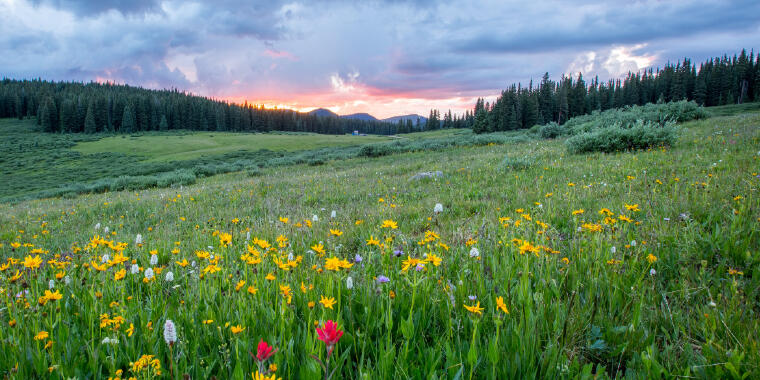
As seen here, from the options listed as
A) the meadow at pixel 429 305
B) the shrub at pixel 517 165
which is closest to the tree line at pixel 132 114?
the shrub at pixel 517 165

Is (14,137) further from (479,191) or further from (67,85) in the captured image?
(479,191)

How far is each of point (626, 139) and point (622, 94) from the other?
356 feet

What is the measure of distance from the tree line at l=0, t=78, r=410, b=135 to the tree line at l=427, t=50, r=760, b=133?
90.2 meters

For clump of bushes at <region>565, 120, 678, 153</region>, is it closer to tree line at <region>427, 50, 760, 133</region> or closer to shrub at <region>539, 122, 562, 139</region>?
shrub at <region>539, 122, 562, 139</region>

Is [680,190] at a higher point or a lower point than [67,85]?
lower

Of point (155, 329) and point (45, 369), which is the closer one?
point (45, 369)

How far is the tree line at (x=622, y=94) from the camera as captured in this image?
80.9 m

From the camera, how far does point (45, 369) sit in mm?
1607

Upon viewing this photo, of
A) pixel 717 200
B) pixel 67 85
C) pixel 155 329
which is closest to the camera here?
pixel 155 329

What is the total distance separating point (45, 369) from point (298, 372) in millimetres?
1186

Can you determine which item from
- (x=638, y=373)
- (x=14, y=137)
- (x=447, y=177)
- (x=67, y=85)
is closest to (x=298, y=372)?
(x=638, y=373)

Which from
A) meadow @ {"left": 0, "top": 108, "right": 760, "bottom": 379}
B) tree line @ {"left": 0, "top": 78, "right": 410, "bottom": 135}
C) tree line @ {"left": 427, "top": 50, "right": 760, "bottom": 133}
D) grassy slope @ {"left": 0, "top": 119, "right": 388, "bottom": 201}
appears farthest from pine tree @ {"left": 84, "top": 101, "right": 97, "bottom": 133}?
meadow @ {"left": 0, "top": 108, "right": 760, "bottom": 379}

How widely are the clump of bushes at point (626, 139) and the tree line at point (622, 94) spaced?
7028 centimetres

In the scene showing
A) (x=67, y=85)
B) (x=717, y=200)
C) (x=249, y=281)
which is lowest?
(x=249, y=281)
